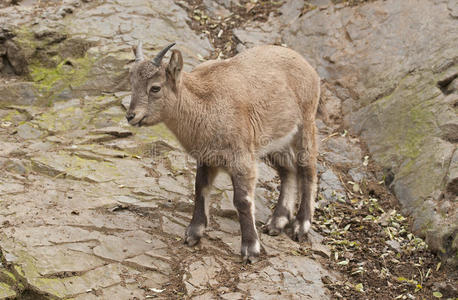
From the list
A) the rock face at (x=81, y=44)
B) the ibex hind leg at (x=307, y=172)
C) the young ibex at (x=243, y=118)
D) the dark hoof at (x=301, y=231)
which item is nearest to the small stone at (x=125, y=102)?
the rock face at (x=81, y=44)

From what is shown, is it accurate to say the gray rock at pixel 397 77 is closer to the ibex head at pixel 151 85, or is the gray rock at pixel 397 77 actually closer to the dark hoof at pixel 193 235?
the dark hoof at pixel 193 235

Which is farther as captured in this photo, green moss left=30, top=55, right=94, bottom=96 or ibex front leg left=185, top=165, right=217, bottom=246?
green moss left=30, top=55, right=94, bottom=96

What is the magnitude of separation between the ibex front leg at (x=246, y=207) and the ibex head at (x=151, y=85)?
4.18 ft

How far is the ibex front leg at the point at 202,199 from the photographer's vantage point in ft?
22.7

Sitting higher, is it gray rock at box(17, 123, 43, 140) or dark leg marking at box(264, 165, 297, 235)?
dark leg marking at box(264, 165, 297, 235)

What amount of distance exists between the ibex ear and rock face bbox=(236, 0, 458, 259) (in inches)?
157

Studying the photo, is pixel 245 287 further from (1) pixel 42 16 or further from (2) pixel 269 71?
(1) pixel 42 16

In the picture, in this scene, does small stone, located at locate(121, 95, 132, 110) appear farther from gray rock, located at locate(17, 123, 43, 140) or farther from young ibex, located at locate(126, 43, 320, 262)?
young ibex, located at locate(126, 43, 320, 262)

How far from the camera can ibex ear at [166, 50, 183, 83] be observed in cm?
625

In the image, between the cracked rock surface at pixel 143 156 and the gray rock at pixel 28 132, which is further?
the gray rock at pixel 28 132

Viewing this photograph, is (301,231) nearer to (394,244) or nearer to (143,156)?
(394,244)

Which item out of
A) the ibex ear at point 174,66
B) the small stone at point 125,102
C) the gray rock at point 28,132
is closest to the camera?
the ibex ear at point 174,66

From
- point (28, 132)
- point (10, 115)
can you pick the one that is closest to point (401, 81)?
point (28, 132)

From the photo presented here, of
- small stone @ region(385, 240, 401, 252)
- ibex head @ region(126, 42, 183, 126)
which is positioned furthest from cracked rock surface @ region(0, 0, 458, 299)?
ibex head @ region(126, 42, 183, 126)
